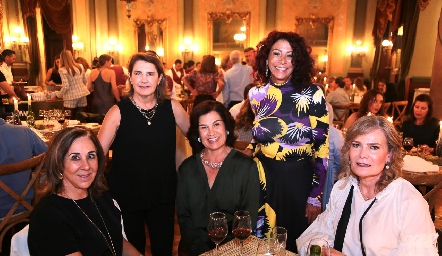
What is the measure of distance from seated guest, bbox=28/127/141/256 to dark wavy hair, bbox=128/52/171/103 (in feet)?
1.92

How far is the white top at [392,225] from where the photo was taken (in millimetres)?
1575

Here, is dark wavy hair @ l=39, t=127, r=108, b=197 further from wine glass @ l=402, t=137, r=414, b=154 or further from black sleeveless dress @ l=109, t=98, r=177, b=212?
wine glass @ l=402, t=137, r=414, b=154

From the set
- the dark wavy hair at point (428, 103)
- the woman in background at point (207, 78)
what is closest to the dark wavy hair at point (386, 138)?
the dark wavy hair at point (428, 103)

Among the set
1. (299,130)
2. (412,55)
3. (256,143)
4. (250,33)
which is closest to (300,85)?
(299,130)

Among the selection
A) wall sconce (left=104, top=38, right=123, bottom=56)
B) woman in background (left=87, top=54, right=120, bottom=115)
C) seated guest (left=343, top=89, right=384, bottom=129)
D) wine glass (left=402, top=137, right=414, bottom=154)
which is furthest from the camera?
wall sconce (left=104, top=38, right=123, bottom=56)

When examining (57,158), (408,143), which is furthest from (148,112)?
(408,143)

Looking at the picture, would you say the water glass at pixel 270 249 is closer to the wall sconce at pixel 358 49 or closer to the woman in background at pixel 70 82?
the woman in background at pixel 70 82

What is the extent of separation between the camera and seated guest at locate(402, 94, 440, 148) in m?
3.94

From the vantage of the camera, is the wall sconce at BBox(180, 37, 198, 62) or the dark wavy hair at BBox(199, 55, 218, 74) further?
the wall sconce at BBox(180, 37, 198, 62)

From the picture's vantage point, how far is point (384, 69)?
36.3ft

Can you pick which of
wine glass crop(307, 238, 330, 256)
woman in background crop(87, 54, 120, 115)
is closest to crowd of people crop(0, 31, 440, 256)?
wine glass crop(307, 238, 330, 256)

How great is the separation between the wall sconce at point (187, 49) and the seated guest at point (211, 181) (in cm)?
999

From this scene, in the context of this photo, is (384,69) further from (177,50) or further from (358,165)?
(358,165)

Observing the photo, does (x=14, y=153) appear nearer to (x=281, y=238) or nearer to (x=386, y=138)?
(x=281, y=238)
